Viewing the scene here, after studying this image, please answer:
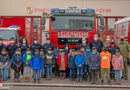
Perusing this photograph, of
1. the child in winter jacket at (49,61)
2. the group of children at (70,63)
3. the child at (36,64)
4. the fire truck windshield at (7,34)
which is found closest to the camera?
the group of children at (70,63)

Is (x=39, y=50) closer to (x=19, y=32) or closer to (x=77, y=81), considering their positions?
(x=77, y=81)

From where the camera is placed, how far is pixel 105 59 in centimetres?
1113

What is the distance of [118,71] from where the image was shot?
439 inches

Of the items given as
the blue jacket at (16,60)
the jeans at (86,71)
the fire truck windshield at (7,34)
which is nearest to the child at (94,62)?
the jeans at (86,71)

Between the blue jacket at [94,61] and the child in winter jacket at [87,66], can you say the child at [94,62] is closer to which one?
the blue jacket at [94,61]

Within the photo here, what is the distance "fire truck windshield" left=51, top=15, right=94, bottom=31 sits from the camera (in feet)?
44.2

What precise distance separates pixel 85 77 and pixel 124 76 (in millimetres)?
1901

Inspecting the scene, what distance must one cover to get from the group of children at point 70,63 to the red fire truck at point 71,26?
1.14 meters

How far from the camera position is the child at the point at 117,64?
1105 centimetres

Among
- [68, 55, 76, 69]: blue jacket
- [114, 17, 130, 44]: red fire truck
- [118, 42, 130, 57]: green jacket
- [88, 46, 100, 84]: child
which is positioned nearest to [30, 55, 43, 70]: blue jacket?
[68, 55, 76, 69]: blue jacket

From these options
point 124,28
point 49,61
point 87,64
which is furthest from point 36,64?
point 124,28

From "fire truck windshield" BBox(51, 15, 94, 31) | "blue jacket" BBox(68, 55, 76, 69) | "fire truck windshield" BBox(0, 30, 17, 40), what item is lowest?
"blue jacket" BBox(68, 55, 76, 69)

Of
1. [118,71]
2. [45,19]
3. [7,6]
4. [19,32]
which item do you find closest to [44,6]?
[7,6]

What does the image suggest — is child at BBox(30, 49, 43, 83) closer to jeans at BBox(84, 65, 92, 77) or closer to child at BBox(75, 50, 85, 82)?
child at BBox(75, 50, 85, 82)
